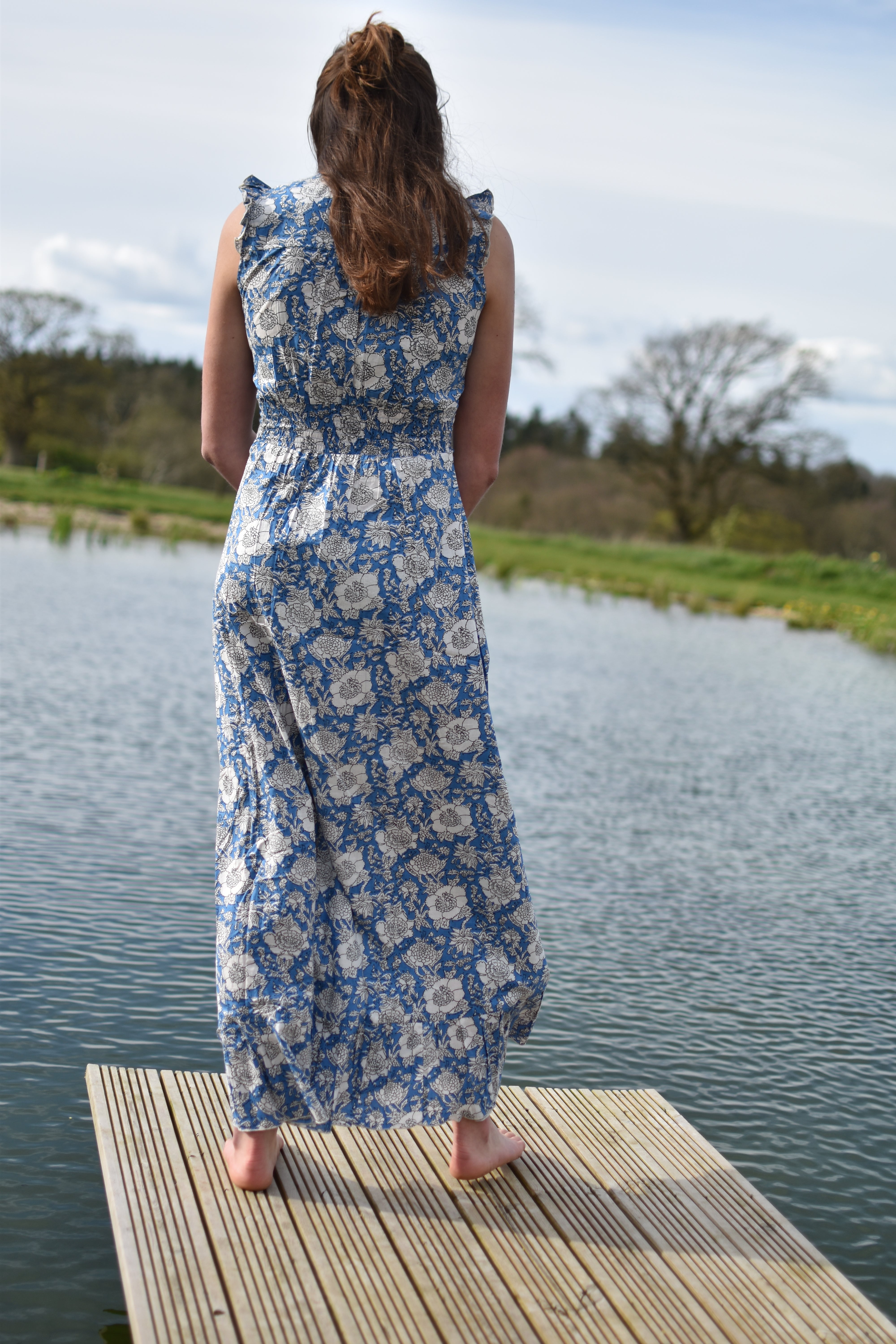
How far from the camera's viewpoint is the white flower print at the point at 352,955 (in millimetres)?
1913

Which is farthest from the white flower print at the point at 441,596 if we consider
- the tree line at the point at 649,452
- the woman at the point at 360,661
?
the tree line at the point at 649,452

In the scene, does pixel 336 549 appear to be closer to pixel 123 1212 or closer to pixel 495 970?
pixel 495 970

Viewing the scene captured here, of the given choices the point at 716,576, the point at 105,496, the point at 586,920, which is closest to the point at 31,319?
the point at 105,496

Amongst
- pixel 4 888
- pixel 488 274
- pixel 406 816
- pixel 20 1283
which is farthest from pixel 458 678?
pixel 4 888

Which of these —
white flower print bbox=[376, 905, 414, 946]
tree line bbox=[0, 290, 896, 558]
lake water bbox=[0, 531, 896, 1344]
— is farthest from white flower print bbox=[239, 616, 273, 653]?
tree line bbox=[0, 290, 896, 558]

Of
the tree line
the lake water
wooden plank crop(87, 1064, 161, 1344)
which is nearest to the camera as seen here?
wooden plank crop(87, 1064, 161, 1344)

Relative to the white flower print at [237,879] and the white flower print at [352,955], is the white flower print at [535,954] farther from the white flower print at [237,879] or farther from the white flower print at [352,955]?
the white flower print at [237,879]

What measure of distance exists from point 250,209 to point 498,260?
1.25 feet

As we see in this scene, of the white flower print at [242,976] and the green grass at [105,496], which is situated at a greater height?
the white flower print at [242,976]

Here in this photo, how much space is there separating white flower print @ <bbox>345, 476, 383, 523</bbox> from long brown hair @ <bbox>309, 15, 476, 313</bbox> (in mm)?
246

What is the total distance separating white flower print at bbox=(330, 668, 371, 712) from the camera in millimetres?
1898

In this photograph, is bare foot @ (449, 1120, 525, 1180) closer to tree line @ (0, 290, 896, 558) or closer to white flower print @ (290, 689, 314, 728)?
white flower print @ (290, 689, 314, 728)

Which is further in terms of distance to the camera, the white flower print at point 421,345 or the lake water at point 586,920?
the lake water at point 586,920

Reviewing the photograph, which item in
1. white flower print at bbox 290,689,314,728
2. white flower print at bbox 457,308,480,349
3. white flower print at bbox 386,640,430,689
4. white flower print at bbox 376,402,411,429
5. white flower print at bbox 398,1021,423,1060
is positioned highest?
white flower print at bbox 457,308,480,349
